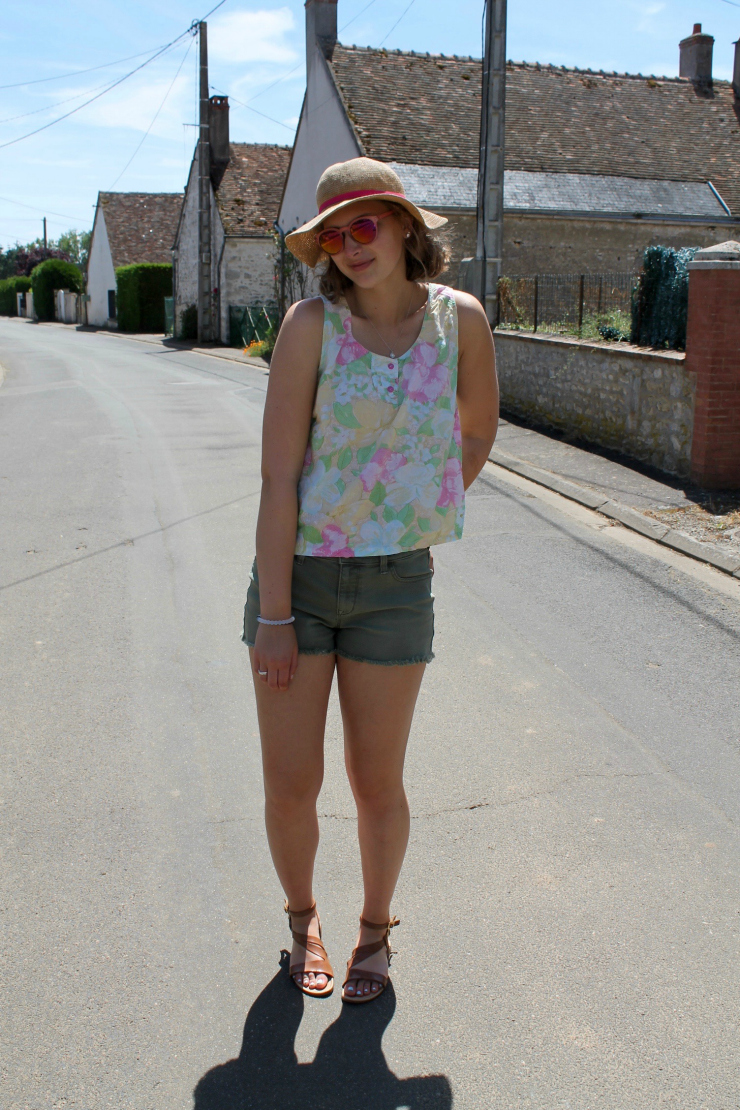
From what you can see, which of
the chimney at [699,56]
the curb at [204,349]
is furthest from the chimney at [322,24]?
the chimney at [699,56]

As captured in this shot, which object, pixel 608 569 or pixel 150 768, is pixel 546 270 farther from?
pixel 150 768

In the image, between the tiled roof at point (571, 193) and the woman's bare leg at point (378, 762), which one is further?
the tiled roof at point (571, 193)

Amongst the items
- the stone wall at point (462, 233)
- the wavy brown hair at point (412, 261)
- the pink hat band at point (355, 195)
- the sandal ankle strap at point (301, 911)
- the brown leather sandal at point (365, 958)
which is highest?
the stone wall at point (462, 233)

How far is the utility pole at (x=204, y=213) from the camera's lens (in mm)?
30312

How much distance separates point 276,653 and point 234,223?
1335 inches

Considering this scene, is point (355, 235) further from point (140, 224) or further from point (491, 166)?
point (140, 224)

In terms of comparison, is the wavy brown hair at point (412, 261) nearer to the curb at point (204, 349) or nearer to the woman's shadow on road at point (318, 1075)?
the woman's shadow on road at point (318, 1075)

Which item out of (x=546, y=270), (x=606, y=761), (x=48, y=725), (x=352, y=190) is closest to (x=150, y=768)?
(x=48, y=725)

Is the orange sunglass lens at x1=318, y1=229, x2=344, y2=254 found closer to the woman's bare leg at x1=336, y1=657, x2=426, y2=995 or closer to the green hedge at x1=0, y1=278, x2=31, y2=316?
the woman's bare leg at x1=336, y1=657, x2=426, y2=995

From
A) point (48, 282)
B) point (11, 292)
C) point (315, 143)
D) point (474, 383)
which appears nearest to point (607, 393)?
point (474, 383)

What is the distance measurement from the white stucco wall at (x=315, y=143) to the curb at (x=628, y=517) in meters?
14.4

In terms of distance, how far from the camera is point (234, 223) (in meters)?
33.8

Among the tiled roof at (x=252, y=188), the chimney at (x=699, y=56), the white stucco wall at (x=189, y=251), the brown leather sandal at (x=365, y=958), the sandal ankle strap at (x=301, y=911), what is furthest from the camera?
the white stucco wall at (x=189, y=251)

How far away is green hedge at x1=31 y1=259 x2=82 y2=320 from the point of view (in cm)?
5819
